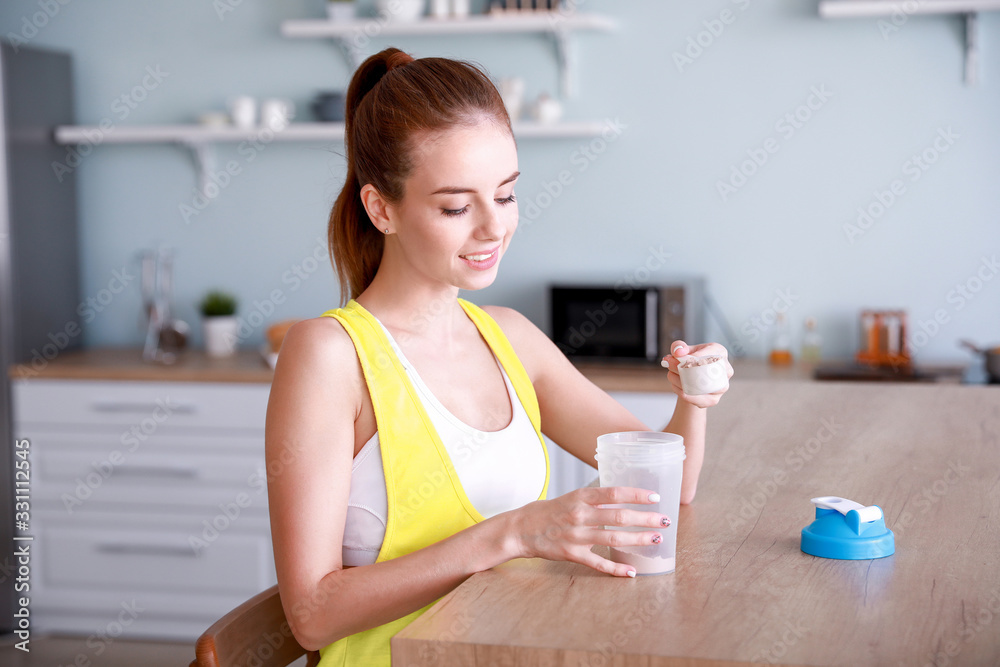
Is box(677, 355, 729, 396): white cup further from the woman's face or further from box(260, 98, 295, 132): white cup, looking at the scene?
box(260, 98, 295, 132): white cup

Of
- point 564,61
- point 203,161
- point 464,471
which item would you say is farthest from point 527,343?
point 203,161

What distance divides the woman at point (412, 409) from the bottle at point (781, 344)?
1.93 metres

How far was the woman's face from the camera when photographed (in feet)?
4.00

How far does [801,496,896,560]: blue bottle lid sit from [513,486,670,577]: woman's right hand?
0.17 meters

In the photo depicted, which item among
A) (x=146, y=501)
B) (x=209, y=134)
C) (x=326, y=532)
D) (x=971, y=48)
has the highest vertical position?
(x=971, y=48)

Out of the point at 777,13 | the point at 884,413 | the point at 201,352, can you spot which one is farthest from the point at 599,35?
the point at 884,413

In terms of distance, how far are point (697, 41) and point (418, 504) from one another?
8.00 feet

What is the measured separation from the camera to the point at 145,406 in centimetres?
306

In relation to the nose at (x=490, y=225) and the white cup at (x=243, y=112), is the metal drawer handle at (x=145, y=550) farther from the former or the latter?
the nose at (x=490, y=225)

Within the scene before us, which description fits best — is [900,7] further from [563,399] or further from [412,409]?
[412,409]

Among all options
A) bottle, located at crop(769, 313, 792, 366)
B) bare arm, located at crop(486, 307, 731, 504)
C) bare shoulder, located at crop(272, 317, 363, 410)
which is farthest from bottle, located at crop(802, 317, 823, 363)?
bare shoulder, located at crop(272, 317, 363, 410)

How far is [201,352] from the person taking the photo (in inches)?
140

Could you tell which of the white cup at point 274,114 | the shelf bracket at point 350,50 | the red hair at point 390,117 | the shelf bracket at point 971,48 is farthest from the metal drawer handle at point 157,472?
the shelf bracket at point 971,48

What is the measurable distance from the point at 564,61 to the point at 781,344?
118 cm
